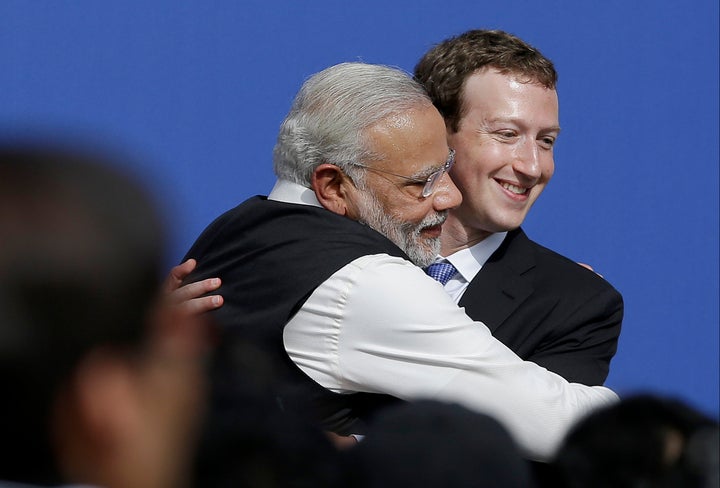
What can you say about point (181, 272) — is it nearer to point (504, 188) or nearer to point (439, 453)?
point (504, 188)

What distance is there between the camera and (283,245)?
1.89 meters

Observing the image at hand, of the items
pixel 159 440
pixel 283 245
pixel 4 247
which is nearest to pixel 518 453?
pixel 159 440

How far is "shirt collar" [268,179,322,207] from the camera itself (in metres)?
2.09

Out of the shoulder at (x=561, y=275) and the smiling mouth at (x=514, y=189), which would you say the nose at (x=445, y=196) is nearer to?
the shoulder at (x=561, y=275)

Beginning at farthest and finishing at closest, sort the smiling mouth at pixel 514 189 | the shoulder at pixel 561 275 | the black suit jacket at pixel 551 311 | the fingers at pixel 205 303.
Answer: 1. the smiling mouth at pixel 514 189
2. the shoulder at pixel 561 275
3. the black suit jacket at pixel 551 311
4. the fingers at pixel 205 303

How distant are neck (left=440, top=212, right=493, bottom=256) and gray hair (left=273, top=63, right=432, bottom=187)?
19.3 inches

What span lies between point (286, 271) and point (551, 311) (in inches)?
26.3

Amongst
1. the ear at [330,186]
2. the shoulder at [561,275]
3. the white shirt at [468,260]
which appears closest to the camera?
the ear at [330,186]

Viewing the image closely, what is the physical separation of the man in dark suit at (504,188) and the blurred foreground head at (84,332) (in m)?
1.70

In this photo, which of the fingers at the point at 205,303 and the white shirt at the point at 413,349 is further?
the fingers at the point at 205,303

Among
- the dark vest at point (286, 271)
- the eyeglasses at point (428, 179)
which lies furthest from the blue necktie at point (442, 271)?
the dark vest at point (286, 271)

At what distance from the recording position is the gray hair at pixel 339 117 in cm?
209

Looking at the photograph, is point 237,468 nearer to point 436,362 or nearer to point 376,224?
point 436,362

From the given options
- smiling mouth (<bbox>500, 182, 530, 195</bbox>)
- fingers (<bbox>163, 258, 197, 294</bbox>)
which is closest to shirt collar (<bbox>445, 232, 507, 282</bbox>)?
smiling mouth (<bbox>500, 182, 530, 195</bbox>)
